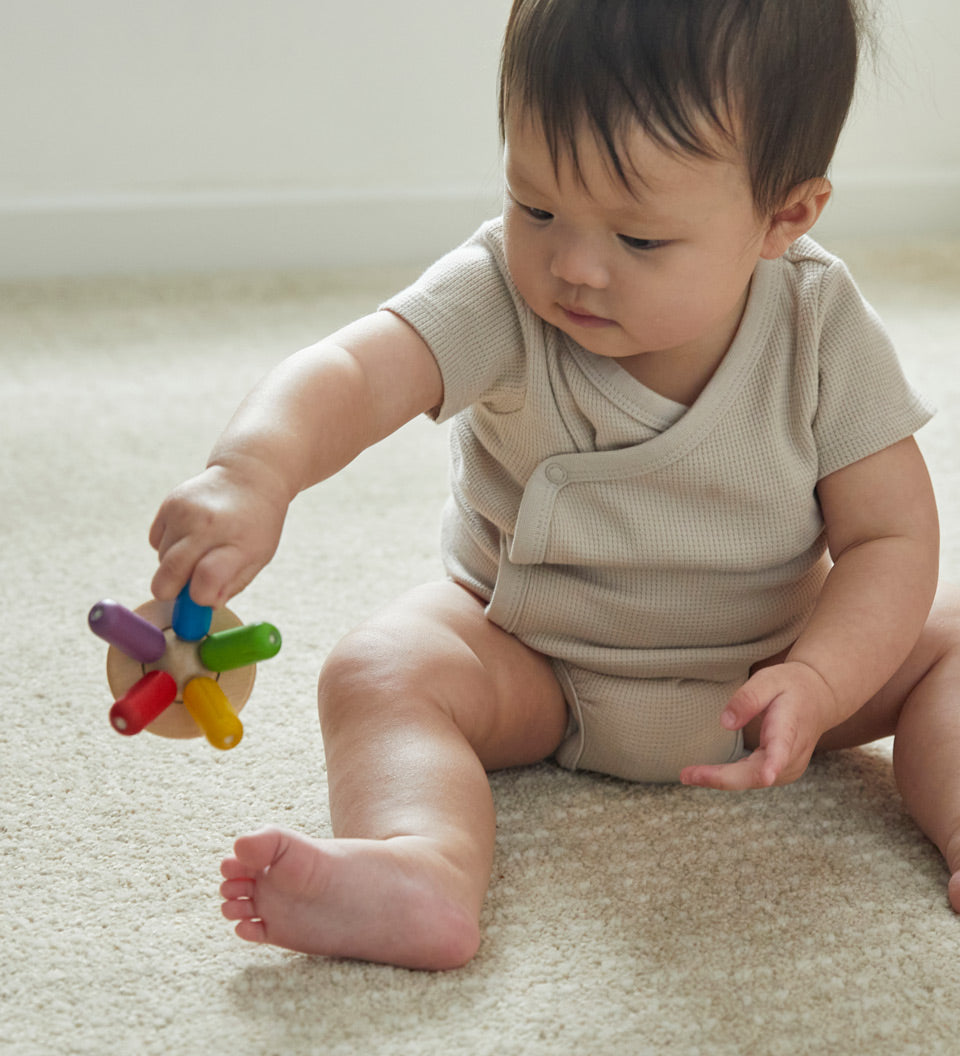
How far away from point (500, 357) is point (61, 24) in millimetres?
1074

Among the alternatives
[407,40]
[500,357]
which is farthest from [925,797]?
[407,40]

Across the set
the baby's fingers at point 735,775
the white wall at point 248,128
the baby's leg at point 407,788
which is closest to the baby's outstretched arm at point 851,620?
the baby's fingers at point 735,775

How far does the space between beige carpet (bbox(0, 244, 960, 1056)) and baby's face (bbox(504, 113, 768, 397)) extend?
0.26 metres

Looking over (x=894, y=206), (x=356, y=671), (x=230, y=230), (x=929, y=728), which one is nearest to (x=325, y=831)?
(x=356, y=671)

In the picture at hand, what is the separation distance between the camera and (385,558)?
100 cm

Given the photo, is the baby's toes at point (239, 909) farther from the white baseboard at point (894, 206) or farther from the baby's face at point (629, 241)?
the white baseboard at point (894, 206)

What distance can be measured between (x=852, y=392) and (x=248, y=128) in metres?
1.13

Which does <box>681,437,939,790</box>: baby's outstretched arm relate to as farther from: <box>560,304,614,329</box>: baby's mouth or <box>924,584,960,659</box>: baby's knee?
<box>560,304,614,329</box>: baby's mouth

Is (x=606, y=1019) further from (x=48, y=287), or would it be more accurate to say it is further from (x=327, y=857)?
(x=48, y=287)

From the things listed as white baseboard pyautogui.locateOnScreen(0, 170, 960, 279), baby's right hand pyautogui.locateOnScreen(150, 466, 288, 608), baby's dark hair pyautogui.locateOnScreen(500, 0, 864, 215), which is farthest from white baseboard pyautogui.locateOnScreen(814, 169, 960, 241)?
baby's right hand pyautogui.locateOnScreen(150, 466, 288, 608)

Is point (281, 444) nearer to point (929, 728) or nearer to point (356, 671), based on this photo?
point (356, 671)

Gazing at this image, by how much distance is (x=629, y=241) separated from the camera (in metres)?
0.62

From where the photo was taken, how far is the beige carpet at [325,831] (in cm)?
54

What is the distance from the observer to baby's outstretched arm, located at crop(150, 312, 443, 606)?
1.71 ft
